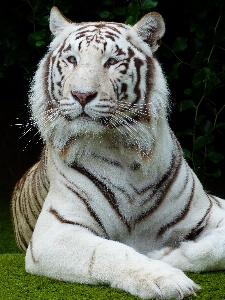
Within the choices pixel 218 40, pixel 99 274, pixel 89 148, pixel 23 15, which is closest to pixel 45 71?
pixel 89 148

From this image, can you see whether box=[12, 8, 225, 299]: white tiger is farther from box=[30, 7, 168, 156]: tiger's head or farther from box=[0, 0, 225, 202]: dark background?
box=[0, 0, 225, 202]: dark background

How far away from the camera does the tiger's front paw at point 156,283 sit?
204 cm

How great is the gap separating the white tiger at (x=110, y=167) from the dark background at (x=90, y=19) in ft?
4.18

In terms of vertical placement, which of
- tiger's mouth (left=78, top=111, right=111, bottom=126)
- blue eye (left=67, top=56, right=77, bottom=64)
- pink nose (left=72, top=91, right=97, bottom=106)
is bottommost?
tiger's mouth (left=78, top=111, right=111, bottom=126)

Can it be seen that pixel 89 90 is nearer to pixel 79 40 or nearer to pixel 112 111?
pixel 112 111

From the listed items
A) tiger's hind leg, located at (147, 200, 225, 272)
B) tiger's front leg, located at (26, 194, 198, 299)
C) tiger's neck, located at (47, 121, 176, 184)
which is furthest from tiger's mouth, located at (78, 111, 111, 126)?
tiger's hind leg, located at (147, 200, 225, 272)

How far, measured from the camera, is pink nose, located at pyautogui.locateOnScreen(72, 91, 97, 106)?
231cm

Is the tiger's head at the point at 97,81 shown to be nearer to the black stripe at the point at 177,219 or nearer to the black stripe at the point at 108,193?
the black stripe at the point at 108,193

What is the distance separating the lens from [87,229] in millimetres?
2424

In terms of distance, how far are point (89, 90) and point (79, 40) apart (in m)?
0.27

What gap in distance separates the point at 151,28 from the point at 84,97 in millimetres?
483

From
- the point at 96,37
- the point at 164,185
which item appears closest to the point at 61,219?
the point at 164,185

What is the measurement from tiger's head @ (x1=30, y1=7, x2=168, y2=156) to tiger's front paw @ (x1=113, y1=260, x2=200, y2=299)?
53cm

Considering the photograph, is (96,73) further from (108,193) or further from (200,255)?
(200,255)
